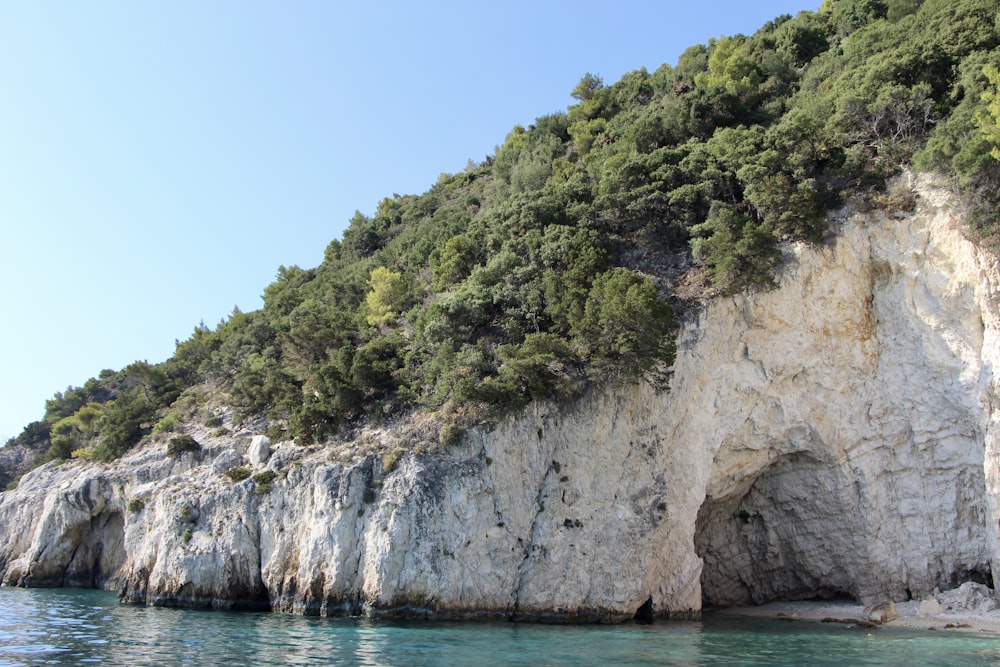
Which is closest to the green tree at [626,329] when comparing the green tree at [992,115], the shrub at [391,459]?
the shrub at [391,459]

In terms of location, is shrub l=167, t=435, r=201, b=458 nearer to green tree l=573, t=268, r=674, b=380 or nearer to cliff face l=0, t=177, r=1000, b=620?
cliff face l=0, t=177, r=1000, b=620

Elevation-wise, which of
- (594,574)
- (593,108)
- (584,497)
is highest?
(593,108)

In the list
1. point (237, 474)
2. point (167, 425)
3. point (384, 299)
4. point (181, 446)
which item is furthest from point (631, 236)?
point (167, 425)

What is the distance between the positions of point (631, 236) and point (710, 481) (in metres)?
11.8

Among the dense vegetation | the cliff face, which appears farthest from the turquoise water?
the dense vegetation

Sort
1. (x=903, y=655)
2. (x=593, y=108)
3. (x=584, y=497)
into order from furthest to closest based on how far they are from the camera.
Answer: (x=593, y=108) → (x=584, y=497) → (x=903, y=655)

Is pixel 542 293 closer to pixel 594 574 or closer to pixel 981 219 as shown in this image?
pixel 594 574

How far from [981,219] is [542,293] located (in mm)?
16346

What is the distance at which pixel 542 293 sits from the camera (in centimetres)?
3141

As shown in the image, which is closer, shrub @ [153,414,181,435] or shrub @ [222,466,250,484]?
shrub @ [222,466,250,484]

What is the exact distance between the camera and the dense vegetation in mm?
27828

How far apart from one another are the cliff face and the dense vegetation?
1.73 metres

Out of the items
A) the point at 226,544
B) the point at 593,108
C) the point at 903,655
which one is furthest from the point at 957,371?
the point at 593,108

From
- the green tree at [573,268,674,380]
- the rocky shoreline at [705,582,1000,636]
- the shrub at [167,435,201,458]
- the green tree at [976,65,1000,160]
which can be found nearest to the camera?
the rocky shoreline at [705,582,1000,636]
